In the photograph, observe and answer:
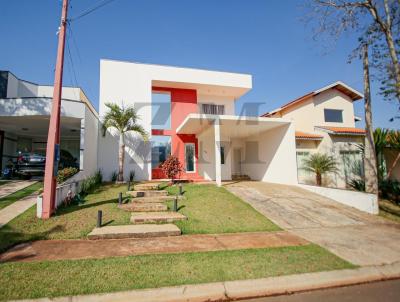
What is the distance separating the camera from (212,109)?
1752cm

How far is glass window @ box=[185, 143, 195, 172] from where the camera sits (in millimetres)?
15562

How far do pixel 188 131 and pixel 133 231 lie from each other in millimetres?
9874

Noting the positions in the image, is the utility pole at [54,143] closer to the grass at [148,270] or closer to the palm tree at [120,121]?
the grass at [148,270]

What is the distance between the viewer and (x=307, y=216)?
315 inches

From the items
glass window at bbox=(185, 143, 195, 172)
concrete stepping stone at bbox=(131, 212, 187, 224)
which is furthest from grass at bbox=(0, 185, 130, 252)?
glass window at bbox=(185, 143, 195, 172)

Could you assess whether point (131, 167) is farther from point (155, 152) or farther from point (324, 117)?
point (324, 117)

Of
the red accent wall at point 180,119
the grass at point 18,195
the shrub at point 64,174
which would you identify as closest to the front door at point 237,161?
the red accent wall at point 180,119

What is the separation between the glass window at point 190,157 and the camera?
1556 cm

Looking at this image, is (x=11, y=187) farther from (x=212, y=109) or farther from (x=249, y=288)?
(x=212, y=109)

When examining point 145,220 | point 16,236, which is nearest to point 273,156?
point 145,220

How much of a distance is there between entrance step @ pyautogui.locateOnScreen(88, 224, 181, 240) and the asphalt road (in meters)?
3.05

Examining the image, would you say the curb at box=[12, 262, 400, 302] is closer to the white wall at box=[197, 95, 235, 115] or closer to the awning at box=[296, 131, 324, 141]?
the awning at box=[296, 131, 324, 141]

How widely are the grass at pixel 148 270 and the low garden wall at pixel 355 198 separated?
233 inches

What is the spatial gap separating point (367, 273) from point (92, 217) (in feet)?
22.6
